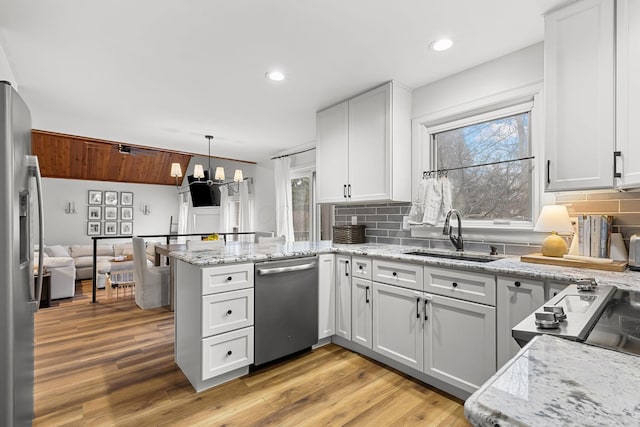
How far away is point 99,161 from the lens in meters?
7.57

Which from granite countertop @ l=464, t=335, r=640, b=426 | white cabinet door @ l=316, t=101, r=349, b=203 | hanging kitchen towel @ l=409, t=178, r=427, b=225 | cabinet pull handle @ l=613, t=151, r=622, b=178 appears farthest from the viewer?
white cabinet door @ l=316, t=101, r=349, b=203

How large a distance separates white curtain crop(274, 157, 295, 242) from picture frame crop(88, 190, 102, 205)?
18.0 feet

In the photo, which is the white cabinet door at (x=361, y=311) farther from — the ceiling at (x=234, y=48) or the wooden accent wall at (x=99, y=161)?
the wooden accent wall at (x=99, y=161)

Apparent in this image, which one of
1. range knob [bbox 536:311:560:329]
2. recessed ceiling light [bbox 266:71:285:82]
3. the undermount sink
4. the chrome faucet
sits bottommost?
the undermount sink

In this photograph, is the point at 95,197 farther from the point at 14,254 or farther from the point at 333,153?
the point at 14,254

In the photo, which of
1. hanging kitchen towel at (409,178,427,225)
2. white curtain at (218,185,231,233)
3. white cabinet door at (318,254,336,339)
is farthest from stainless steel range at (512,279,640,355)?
white curtain at (218,185,231,233)

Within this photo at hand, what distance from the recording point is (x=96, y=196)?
8.11 meters

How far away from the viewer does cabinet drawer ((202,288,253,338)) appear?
2146mm

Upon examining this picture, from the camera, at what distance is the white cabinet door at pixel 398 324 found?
7.36 ft

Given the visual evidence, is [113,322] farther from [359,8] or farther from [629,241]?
[629,241]

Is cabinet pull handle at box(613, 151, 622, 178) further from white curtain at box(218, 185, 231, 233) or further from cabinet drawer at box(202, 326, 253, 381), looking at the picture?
white curtain at box(218, 185, 231, 233)

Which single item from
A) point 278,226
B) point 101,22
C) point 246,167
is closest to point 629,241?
point 101,22

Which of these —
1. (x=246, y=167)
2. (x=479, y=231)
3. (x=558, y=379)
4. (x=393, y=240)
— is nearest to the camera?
(x=558, y=379)

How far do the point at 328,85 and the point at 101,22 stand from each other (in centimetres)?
173
